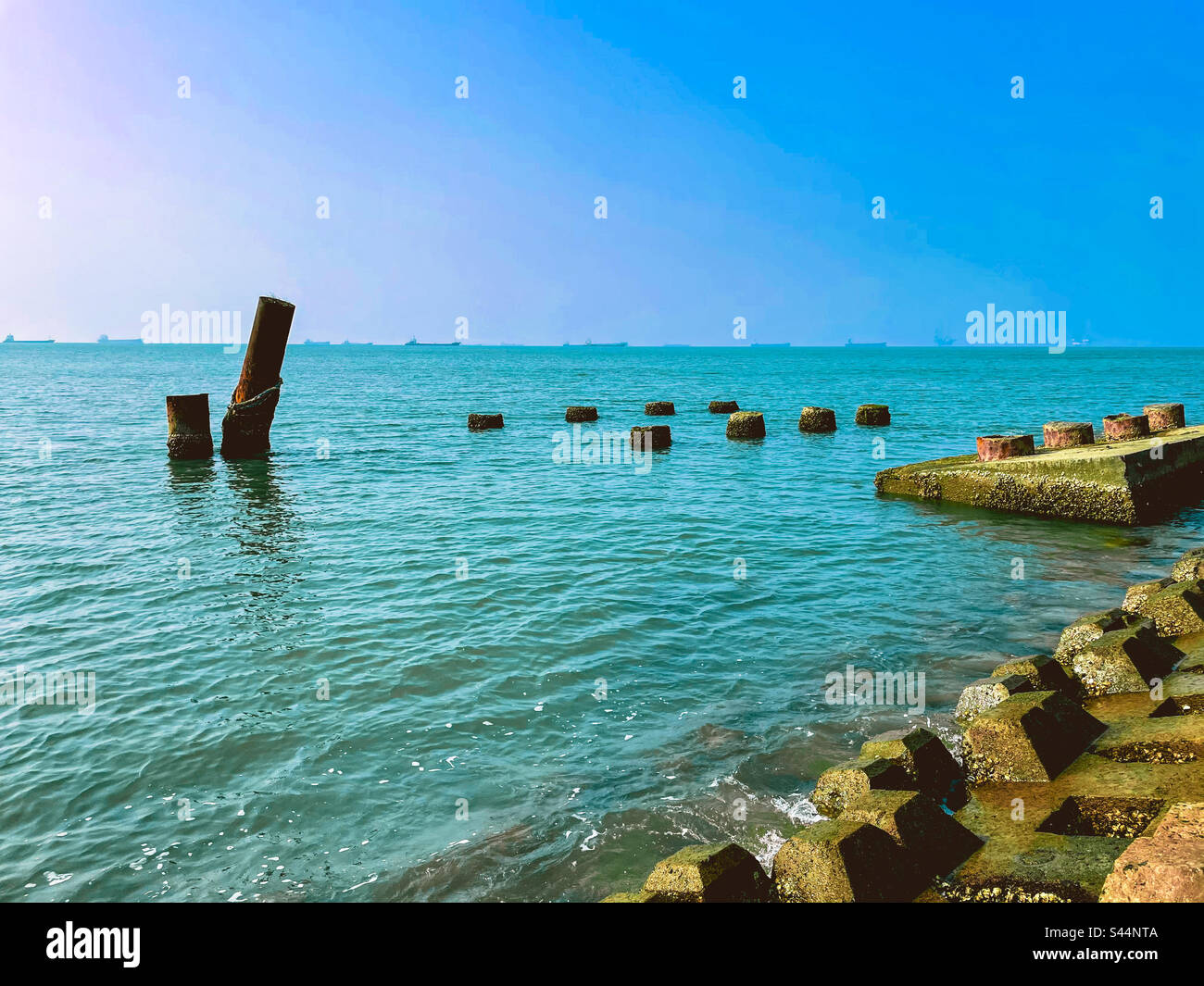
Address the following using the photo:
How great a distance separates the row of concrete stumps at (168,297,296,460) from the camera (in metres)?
21.1

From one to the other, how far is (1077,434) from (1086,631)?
1164cm

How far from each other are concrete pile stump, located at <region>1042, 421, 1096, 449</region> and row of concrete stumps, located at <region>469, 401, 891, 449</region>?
11921 mm

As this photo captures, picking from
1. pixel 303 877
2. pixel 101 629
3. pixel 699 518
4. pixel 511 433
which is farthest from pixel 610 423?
pixel 303 877

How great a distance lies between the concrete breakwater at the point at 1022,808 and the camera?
382 centimetres

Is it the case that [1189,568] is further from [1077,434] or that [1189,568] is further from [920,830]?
[1077,434]

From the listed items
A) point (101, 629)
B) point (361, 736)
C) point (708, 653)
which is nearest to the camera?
point (361, 736)

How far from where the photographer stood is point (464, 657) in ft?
27.5

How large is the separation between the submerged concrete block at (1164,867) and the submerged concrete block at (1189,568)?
6.87m

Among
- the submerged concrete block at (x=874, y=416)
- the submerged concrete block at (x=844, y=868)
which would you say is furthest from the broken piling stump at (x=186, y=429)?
the submerged concrete block at (x=874, y=416)

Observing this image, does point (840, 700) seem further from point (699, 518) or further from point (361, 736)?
point (699, 518)

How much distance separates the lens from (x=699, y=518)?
15.6m

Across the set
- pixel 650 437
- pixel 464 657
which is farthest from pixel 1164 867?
pixel 650 437

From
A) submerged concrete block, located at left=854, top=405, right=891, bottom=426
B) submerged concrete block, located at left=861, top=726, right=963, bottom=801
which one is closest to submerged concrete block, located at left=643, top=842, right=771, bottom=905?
submerged concrete block, located at left=861, top=726, right=963, bottom=801
